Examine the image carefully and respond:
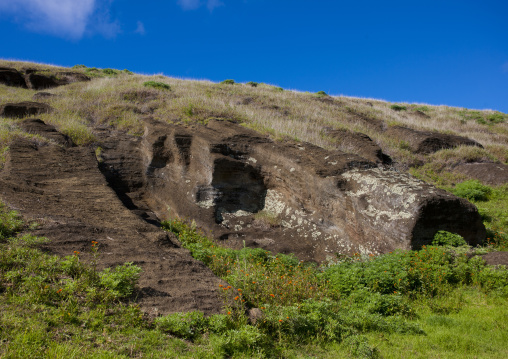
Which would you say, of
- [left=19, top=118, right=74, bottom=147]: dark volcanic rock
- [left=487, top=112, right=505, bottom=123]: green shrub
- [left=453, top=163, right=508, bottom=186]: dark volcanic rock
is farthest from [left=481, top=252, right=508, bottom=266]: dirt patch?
[left=487, top=112, right=505, bottom=123]: green shrub

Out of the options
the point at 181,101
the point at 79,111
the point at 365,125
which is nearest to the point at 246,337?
the point at 181,101

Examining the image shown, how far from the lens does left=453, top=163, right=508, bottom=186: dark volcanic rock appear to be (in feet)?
53.2

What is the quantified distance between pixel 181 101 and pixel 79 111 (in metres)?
5.15

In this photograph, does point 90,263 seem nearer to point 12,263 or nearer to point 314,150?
point 12,263

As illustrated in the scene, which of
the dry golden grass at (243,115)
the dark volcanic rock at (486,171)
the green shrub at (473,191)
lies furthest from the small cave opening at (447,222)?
the dark volcanic rock at (486,171)

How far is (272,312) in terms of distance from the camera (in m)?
5.29

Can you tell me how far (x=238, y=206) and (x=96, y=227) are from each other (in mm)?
5215

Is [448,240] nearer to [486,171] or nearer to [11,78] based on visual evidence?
[486,171]

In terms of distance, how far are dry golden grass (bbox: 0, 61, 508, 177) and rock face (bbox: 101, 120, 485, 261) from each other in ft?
6.16

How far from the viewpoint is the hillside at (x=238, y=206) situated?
602 centimetres

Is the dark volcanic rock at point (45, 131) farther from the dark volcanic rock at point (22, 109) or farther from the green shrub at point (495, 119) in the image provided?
the green shrub at point (495, 119)

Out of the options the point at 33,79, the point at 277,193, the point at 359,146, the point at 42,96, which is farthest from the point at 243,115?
the point at 33,79

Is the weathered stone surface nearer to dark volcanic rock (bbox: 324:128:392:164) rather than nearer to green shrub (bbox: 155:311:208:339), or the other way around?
dark volcanic rock (bbox: 324:128:392:164)

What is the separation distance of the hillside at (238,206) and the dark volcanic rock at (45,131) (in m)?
0.08
